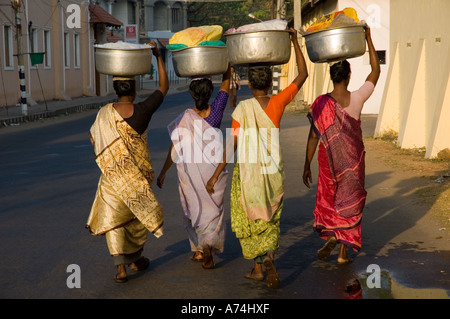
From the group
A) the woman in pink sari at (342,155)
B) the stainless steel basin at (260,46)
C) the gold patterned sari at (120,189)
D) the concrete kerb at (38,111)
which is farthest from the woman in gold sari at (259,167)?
the concrete kerb at (38,111)

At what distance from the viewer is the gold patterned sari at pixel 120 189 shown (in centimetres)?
601

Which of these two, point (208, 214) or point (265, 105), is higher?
point (265, 105)

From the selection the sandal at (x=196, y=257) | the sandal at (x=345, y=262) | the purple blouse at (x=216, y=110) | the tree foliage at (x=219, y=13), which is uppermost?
the tree foliage at (x=219, y=13)

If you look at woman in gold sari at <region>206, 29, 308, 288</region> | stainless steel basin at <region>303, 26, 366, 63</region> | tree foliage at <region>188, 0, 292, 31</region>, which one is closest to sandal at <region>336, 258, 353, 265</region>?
woman in gold sari at <region>206, 29, 308, 288</region>

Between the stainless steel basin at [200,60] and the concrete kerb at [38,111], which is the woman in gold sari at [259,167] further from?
the concrete kerb at [38,111]

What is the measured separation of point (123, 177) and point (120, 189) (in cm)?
10

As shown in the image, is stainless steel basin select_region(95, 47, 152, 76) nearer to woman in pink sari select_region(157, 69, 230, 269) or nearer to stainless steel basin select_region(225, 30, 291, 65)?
woman in pink sari select_region(157, 69, 230, 269)

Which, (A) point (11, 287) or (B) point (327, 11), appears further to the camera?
(B) point (327, 11)

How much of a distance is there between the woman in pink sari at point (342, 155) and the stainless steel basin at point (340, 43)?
0.60 ft

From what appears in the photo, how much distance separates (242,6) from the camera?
3150 inches

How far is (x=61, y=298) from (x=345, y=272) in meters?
2.23

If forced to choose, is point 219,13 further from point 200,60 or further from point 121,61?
point 121,61
